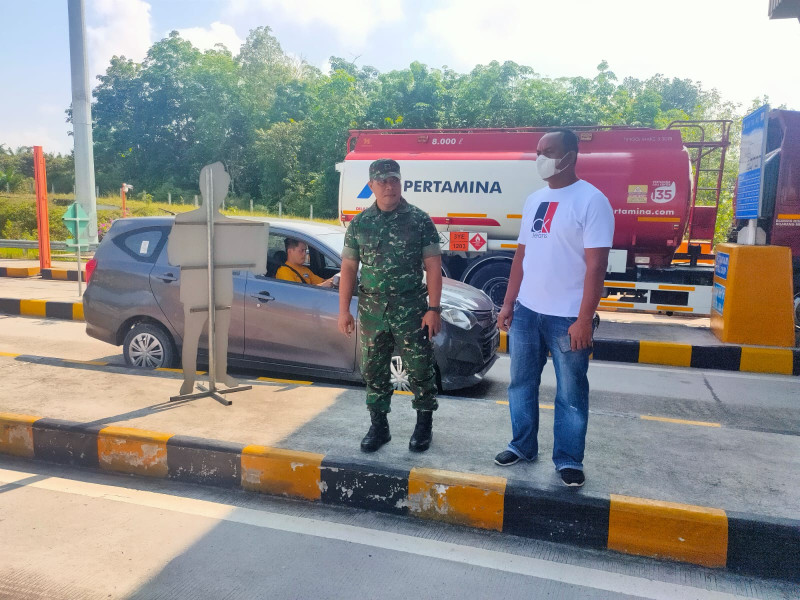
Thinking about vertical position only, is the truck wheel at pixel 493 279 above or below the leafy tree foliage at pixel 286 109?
below

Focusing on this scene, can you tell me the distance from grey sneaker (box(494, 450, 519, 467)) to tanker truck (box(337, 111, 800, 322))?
6.27 metres

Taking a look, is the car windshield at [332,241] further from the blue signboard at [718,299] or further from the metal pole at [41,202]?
the metal pole at [41,202]

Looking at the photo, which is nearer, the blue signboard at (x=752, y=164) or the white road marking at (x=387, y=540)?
the white road marking at (x=387, y=540)

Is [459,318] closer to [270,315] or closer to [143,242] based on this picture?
[270,315]

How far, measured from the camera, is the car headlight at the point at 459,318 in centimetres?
522

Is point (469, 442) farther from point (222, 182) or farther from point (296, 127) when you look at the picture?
point (296, 127)

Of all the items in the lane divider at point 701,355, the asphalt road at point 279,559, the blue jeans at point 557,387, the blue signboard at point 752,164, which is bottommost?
the asphalt road at point 279,559

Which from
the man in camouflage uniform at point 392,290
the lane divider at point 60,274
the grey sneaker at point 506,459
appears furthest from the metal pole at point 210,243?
the lane divider at point 60,274

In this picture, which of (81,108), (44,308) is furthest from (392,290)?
(81,108)

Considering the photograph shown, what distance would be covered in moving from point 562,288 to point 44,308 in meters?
8.62

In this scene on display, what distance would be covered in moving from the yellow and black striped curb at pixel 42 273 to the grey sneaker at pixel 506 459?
11.7m

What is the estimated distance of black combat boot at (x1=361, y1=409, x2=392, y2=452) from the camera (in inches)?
145

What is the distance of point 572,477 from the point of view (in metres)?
3.23

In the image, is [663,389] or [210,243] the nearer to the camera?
[210,243]
